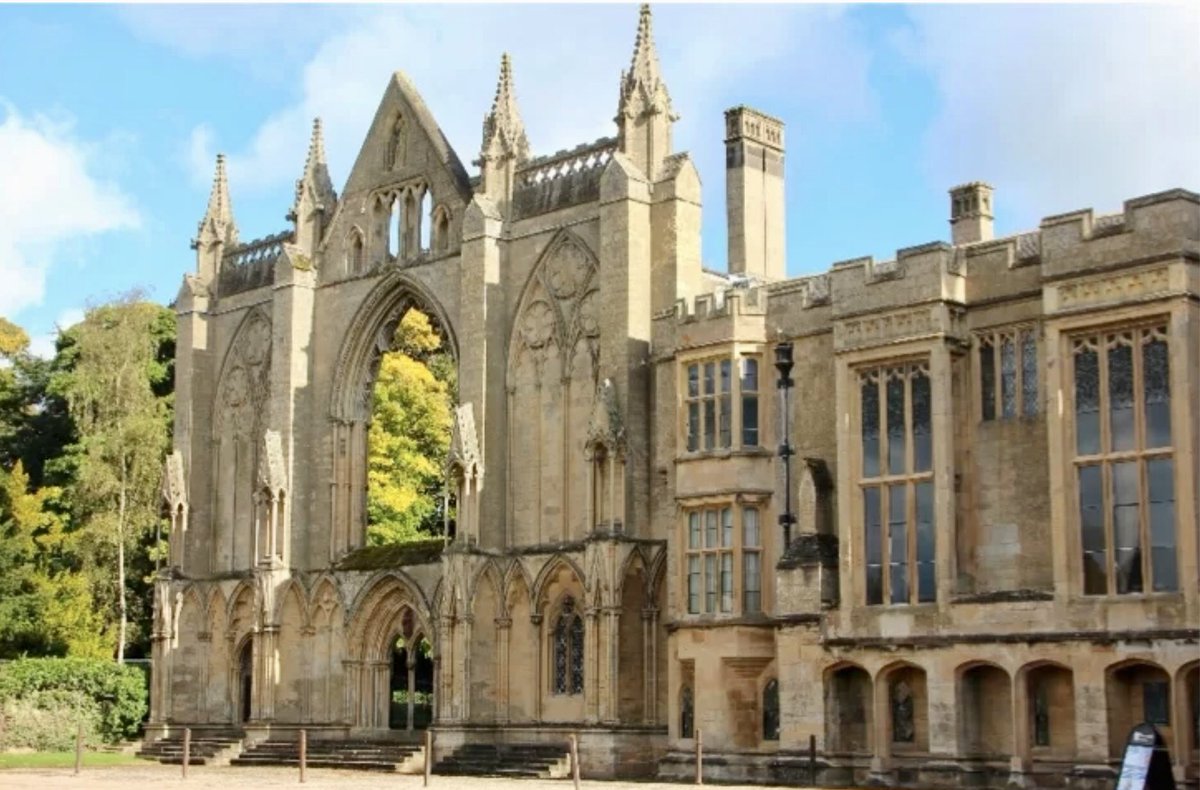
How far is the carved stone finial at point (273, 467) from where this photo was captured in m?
44.1

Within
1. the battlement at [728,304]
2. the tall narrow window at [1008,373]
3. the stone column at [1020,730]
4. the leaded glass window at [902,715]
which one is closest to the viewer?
the stone column at [1020,730]

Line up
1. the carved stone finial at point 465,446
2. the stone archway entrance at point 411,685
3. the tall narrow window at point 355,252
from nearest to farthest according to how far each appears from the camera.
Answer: the carved stone finial at point 465,446 → the stone archway entrance at point 411,685 → the tall narrow window at point 355,252

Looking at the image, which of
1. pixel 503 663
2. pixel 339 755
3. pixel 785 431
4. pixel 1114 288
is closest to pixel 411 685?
pixel 339 755

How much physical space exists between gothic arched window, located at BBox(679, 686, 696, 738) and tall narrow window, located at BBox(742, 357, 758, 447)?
4.78m

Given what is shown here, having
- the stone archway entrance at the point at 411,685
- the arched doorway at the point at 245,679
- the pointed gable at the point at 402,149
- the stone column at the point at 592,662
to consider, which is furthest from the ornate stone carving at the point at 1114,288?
the arched doorway at the point at 245,679

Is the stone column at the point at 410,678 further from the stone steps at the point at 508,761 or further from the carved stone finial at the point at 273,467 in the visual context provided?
the carved stone finial at the point at 273,467

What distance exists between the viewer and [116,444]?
54.0 metres

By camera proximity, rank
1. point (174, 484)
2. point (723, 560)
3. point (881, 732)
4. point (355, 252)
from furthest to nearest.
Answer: point (174, 484) < point (355, 252) < point (723, 560) < point (881, 732)

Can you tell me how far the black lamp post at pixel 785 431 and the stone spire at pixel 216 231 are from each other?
2125 centimetres

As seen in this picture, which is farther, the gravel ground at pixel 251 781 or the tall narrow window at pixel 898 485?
the gravel ground at pixel 251 781

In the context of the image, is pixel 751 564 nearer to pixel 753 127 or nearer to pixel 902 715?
pixel 902 715

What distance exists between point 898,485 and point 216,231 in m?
25.4

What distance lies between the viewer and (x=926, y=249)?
3012 cm

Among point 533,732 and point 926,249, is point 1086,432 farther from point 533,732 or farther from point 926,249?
point 533,732
